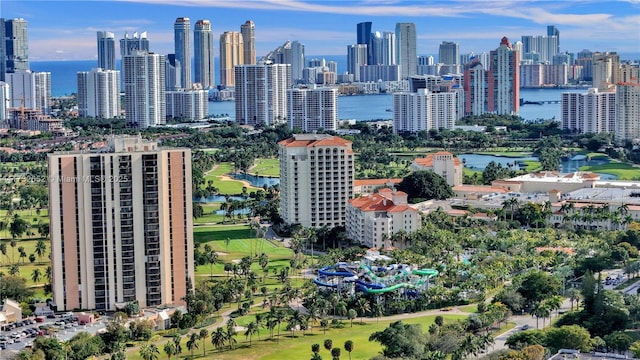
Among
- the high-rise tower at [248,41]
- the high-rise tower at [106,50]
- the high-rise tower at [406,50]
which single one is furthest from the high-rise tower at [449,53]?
the high-rise tower at [106,50]

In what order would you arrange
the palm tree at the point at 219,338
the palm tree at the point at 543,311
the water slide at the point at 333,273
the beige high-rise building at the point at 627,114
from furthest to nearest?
the beige high-rise building at the point at 627,114, the water slide at the point at 333,273, the palm tree at the point at 543,311, the palm tree at the point at 219,338

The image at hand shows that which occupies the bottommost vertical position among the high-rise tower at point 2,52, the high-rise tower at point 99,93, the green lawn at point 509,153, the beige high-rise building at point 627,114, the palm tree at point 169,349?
the palm tree at point 169,349

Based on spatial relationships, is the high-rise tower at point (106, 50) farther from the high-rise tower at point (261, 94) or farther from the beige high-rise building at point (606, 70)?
the beige high-rise building at point (606, 70)

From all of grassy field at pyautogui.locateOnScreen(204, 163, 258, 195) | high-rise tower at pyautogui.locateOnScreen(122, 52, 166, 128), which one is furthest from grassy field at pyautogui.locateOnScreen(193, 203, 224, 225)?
high-rise tower at pyautogui.locateOnScreen(122, 52, 166, 128)

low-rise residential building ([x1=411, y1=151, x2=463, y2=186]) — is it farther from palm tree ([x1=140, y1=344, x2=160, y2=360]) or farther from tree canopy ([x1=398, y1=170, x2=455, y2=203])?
palm tree ([x1=140, y1=344, x2=160, y2=360])

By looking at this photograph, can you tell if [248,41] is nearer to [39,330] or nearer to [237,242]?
[237,242]

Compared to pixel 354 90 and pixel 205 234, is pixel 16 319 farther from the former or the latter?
pixel 354 90

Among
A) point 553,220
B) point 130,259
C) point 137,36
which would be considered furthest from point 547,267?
point 137,36
